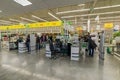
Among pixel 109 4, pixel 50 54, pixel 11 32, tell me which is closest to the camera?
pixel 50 54

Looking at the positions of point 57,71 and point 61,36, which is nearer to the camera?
point 57,71

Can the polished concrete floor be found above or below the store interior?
below

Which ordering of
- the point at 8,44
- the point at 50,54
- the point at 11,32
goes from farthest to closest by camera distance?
the point at 11,32, the point at 8,44, the point at 50,54

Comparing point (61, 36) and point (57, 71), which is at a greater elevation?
point (61, 36)

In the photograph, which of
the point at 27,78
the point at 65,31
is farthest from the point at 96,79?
the point at 65,31

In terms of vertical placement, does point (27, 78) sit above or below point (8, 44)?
below

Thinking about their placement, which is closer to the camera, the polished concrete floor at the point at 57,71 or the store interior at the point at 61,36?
the polished concrete floor at the point at 57,71

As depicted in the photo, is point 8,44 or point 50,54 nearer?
point 50,54

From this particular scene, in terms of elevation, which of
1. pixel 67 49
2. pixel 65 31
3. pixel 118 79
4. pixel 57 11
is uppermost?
pixel 57 11

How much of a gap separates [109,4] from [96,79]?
23.1 feet

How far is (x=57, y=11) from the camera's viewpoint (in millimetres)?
10555

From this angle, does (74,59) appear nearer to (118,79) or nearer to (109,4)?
(118,79)

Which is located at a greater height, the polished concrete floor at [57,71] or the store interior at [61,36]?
the store interior at [61,36]

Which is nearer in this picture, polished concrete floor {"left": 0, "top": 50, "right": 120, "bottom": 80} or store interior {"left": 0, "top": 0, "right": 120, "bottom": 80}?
polished concrete floor {"left": 0, "top": 50, "right": 120, "bottom": 80}
